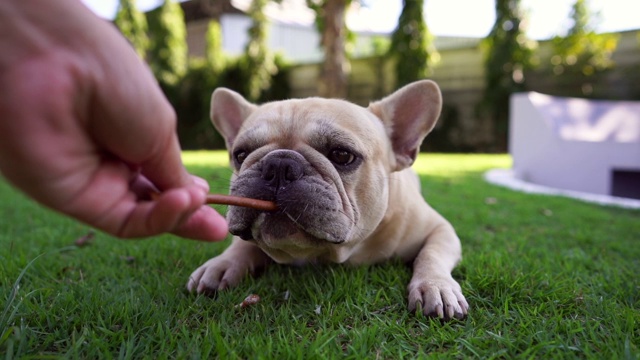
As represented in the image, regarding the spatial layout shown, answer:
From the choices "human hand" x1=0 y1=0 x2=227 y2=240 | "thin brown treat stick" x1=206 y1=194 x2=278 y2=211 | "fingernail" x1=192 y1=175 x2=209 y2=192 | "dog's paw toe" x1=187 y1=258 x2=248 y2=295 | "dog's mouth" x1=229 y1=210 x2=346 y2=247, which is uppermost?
"human hand" x1=0 y1=0 x2=227 y2=240

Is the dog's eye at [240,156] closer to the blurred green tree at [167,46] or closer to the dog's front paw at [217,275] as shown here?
the dog's front paw at [217,275]

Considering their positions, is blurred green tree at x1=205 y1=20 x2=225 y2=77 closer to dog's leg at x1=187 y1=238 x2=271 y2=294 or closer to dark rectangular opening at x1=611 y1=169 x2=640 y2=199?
dark rectangular opening at x1=611 y1=169 x2=640 y2=199

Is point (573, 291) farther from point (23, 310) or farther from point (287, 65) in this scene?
point (287, 65)

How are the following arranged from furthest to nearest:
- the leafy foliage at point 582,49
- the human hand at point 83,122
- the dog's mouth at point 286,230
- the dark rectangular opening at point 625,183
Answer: the leafy foliage at point 582,49
the dark rectangular opening at point 625,183
the dog's mouth at point 286,230
the human hand at point 83,122

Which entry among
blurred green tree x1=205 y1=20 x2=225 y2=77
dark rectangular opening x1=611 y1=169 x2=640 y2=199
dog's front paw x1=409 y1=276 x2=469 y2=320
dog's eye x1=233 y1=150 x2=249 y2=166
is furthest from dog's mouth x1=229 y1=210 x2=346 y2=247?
blurred green tree x1=205 y1=20 x2=225 y2=77

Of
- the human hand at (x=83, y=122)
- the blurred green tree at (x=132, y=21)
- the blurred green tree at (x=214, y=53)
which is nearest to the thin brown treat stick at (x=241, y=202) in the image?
the human hand at (x=83, y=122)

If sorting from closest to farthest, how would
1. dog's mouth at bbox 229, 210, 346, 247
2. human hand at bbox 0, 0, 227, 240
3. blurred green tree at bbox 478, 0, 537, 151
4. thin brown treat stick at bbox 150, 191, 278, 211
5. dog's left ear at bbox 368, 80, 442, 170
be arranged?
1. human hand at bbox 0, 0, 227, 240
2. thin brown treat stick at bbox 150, 191, 278, 211
3. dog's mouth at bbox 229, 210, 346, 247
4. dog's left ear at bbox 368, 80, 442, 170
5. blurred green tree at bbox 478, 0, 537, 151
